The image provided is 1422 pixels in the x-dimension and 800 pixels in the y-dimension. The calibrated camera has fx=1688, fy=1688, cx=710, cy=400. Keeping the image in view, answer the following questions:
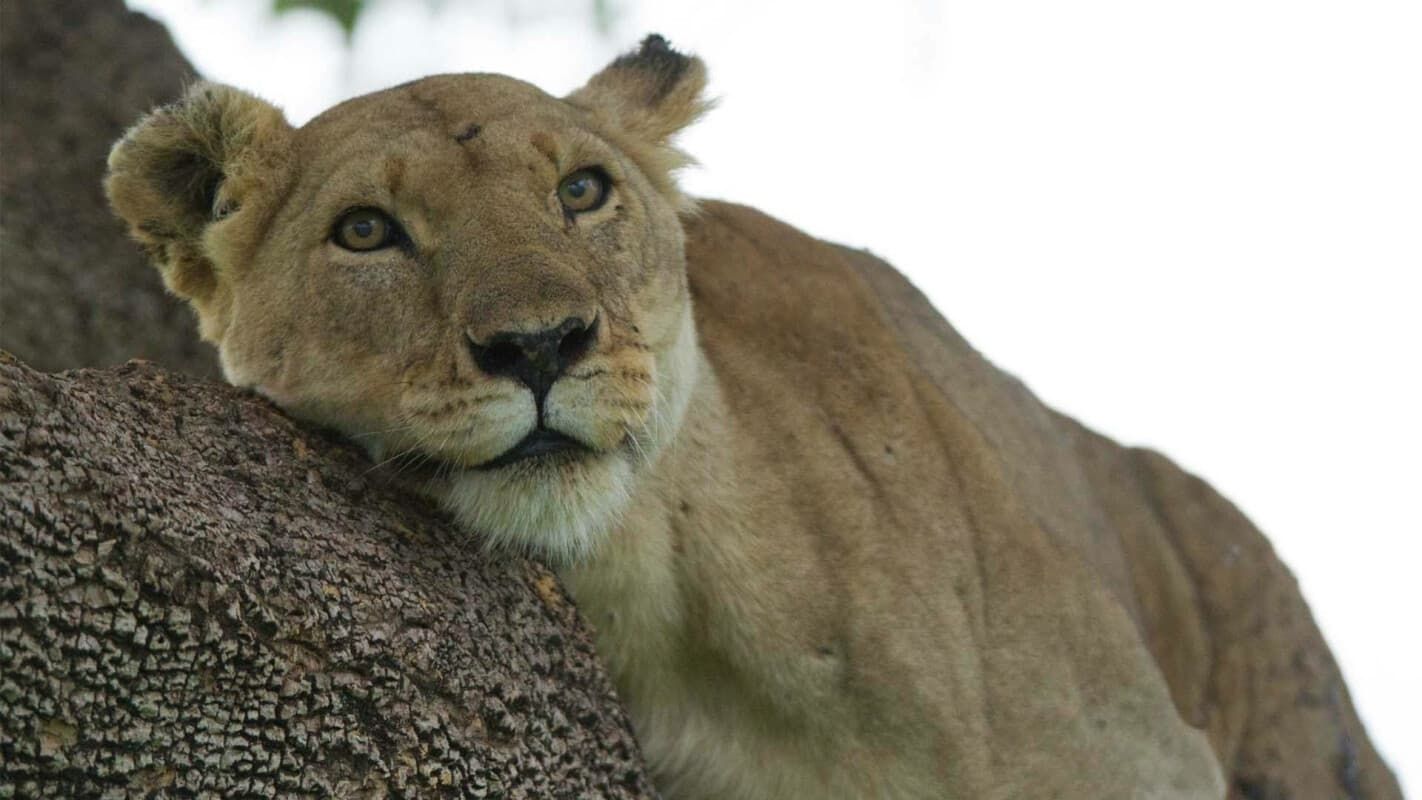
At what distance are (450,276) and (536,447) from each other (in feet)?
1.24

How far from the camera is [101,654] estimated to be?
7.47ft

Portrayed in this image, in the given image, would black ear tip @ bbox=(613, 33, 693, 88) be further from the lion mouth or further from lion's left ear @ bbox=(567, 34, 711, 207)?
the lion mouth

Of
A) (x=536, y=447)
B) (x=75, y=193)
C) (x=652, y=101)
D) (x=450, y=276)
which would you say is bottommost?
(x=75, y=193)

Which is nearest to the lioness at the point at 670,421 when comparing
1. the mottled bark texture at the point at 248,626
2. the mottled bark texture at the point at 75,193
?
the mottled bark texture at the point at 248,626

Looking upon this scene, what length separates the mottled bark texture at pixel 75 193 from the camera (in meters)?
5.15

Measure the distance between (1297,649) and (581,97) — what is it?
144 inches


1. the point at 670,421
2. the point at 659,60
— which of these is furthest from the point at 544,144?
the point at 659,60

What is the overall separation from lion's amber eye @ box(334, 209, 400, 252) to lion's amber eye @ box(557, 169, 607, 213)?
363 millimetres

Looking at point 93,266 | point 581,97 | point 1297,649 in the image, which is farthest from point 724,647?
point 1297,649

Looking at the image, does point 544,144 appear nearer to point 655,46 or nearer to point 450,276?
point 450,276

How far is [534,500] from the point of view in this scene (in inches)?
124

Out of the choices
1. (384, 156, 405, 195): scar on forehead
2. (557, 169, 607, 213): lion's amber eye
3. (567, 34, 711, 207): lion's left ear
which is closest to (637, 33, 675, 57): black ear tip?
(567, 34, 711, 207): lion's left ear

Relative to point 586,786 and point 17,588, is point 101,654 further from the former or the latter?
point 586,786

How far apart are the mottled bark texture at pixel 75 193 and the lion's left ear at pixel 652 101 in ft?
5.99
